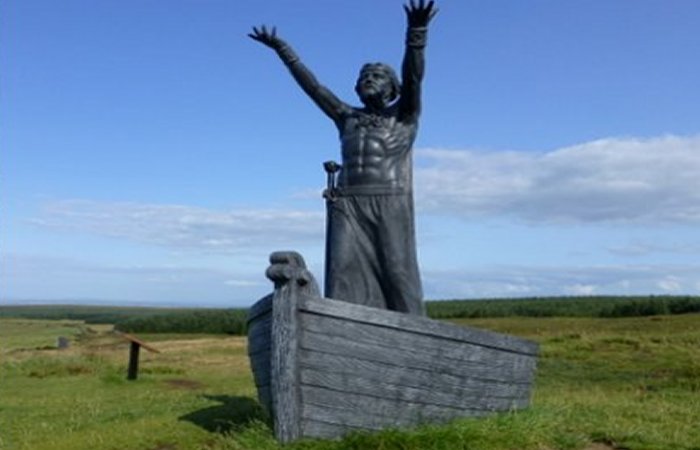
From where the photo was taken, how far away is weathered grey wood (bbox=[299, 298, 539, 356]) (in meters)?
9.16

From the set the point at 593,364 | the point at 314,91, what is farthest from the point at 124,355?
the point at 314,91

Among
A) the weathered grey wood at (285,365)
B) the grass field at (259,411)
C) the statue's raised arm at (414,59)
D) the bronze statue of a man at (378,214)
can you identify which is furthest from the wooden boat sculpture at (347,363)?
the statue's raised arm at (414,59)

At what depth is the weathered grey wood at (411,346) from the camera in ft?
30.2

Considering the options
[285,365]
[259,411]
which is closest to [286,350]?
[285,365]

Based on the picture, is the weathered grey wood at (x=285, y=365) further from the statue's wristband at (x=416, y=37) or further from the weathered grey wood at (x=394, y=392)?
the statue's wristband at (x=416, y=37)

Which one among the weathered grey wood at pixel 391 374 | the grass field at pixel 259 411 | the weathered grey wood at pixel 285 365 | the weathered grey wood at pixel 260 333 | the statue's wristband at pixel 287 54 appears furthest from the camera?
the statue's wristband at pixel 287 54

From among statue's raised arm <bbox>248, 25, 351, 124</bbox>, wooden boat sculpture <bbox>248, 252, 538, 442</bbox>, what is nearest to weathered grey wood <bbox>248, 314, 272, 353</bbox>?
wooden boat sculpture <bbox>248, 252, 538, 442</bbox>

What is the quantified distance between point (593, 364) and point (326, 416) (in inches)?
769

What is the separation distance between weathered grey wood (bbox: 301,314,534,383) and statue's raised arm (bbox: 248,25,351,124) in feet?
9.47

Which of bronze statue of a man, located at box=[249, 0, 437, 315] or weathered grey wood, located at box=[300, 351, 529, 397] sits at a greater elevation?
bronze statue of a man, located at box=[249, 0, 437, 315]

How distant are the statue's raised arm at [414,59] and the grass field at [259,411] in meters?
3.47

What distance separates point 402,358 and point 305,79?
11.9ft

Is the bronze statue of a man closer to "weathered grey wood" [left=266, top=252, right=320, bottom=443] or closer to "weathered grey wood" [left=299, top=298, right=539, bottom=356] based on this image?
"weathered grey wood" [left=299, top=298, right=539, bottom=356]

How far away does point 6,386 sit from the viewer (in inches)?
866
